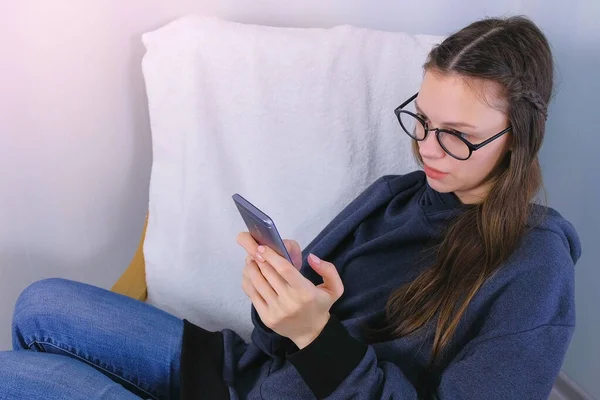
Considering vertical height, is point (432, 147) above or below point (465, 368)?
above

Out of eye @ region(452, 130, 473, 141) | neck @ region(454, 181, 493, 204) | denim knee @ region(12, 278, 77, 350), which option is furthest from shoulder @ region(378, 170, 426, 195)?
denim knee @ region(12, 278, 77, 350)

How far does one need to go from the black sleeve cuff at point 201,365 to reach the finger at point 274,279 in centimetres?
24

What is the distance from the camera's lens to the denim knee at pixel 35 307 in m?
0.95

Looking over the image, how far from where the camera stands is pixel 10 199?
123 centimetres

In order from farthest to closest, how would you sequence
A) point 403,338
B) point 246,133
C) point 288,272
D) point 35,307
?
point 246,133
point 35,307
point 403,338
point 288,272

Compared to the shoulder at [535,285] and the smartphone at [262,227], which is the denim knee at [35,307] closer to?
the smartphone at [262,227]

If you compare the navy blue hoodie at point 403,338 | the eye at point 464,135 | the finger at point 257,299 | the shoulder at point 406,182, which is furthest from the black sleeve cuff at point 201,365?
the eye at point 464,135

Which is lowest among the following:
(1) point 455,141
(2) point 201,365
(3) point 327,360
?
(2) point 201,365

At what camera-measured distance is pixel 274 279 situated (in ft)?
2.46

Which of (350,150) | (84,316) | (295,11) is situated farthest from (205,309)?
(295,11)

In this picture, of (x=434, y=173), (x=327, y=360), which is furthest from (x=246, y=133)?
(x=327, y=360)

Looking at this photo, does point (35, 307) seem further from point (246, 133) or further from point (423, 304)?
point (423, 304)

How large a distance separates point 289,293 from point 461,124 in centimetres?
31

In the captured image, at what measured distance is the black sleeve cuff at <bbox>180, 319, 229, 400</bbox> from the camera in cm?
89
